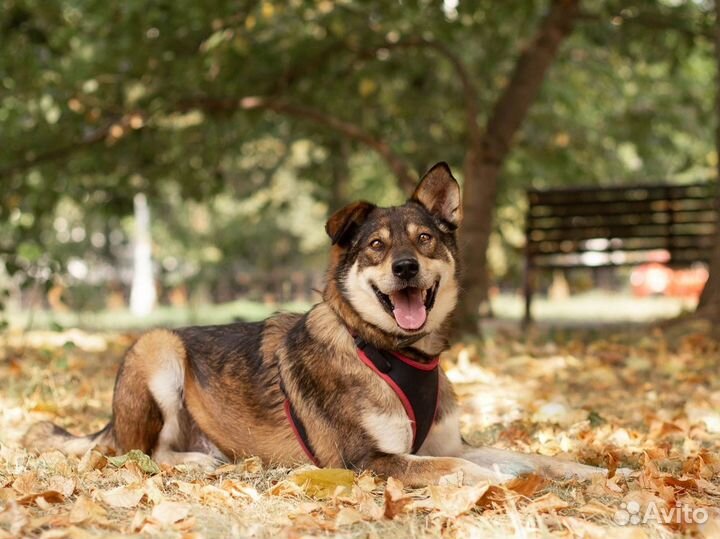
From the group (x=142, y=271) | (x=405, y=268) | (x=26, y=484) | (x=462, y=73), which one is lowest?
(x=26, y=484)

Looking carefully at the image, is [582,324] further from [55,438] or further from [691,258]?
[55,438]

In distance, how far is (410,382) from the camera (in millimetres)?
4863

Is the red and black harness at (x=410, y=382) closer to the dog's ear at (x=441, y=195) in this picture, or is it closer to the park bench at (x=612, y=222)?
the dog's ear at (x=441, y=195)

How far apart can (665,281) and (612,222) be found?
20.8 m

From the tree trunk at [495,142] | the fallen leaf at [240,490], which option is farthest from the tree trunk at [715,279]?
the fallen leaf at [240,490]

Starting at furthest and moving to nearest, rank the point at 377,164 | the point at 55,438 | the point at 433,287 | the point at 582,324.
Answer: the point at 377,164 → the point at 582,324 → the point at 55,438 → the point at 433,287

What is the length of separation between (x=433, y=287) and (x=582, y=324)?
11.0 metres

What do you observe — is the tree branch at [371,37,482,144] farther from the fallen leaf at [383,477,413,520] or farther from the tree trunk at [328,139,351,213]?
the fallen leaf at [383,477,413,520]

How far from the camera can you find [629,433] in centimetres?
599

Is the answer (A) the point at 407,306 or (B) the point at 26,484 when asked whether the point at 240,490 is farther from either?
(A) the point at 407,306

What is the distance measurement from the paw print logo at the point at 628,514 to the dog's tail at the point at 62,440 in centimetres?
304

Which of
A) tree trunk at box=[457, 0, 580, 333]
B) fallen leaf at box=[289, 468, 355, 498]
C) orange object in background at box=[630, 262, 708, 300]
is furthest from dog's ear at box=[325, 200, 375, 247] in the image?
orange object in background at box=[630, 262, 708, 300]

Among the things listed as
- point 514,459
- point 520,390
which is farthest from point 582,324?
point 514,459

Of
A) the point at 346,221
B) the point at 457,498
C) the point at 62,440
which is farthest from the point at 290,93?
Result: the point at 457,498
